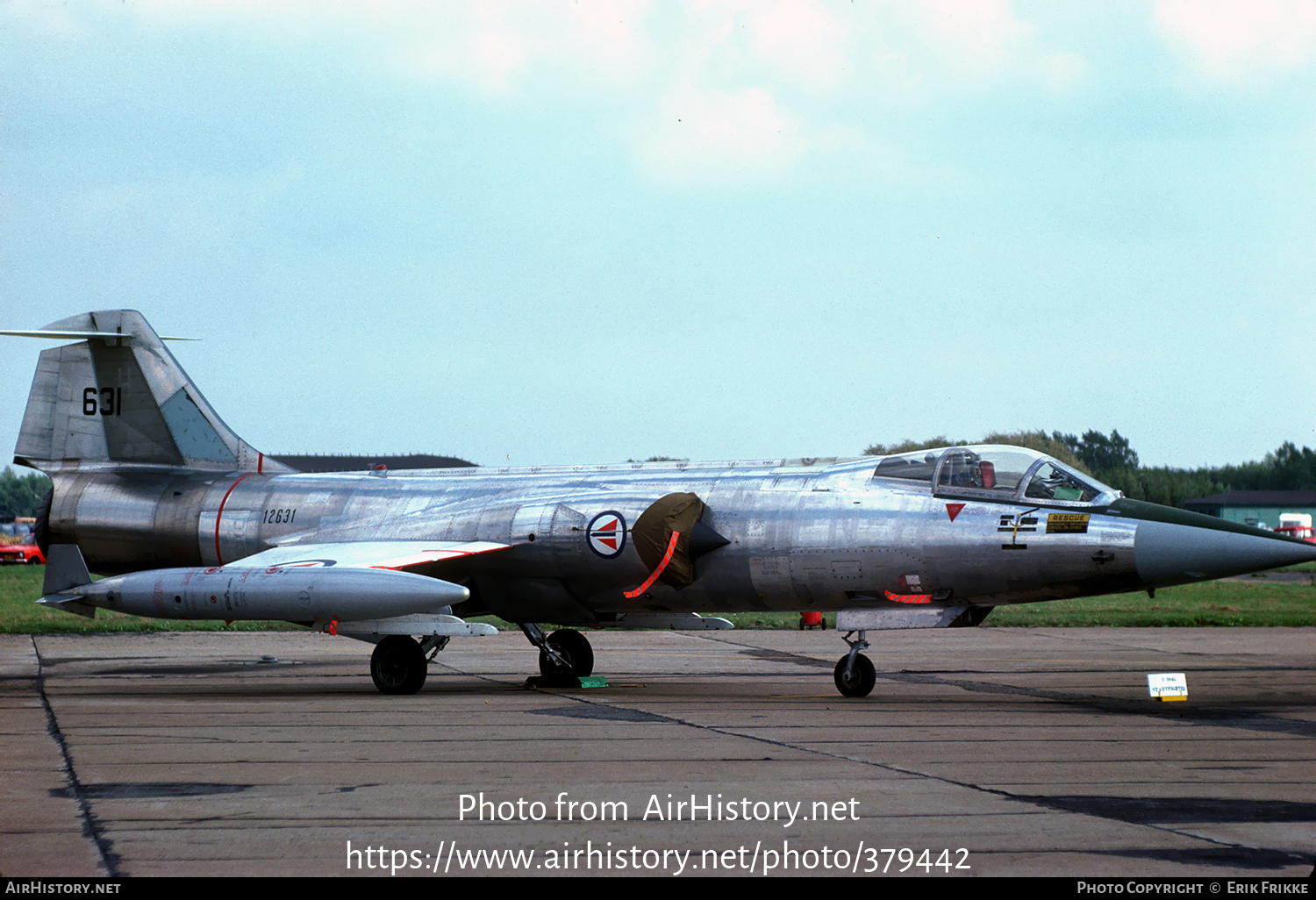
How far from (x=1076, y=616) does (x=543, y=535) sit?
18.7 m

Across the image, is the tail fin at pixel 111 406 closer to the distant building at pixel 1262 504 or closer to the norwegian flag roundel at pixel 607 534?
the norwegian flag roundel at pixel 607 534

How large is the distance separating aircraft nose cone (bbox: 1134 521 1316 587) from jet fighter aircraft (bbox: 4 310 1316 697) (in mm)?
19

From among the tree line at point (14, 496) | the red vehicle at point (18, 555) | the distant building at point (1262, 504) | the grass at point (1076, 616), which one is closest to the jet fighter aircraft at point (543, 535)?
the grass at point (1076, 616)

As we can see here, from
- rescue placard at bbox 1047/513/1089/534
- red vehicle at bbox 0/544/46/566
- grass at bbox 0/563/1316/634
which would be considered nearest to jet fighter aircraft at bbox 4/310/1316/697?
rescue placard at bbox 1047/513/1089/534

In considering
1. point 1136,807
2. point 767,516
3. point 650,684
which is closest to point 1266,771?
point 1136,807

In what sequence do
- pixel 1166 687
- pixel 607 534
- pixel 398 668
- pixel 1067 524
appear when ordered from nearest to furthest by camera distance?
pixel 1166 687, pixel 1067 524, pixel 398 668, pixel 607 534

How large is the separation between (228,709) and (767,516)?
238 inches

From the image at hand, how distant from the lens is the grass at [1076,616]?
1083 inches

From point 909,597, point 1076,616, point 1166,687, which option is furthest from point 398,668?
point 1076,616

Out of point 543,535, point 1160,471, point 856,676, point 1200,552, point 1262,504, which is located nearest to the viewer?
point 1200,552

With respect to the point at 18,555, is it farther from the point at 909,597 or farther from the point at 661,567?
the point at 909,597

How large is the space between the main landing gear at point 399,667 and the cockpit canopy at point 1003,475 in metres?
5.76

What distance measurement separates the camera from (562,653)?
54.6 ft

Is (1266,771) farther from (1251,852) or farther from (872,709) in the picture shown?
(872,709)
